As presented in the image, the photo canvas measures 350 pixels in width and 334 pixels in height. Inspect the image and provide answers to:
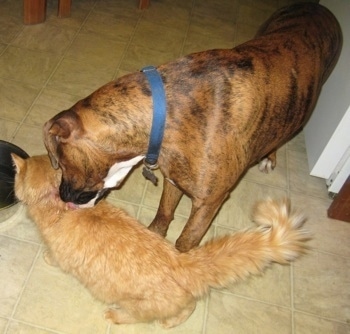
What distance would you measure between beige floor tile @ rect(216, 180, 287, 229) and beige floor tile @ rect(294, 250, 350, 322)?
412mm

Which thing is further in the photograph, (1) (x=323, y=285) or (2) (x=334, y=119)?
(2) (x=334, y=119)

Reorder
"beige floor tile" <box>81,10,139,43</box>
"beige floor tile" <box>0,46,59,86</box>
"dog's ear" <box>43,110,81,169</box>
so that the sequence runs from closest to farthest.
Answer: "dog's ear" <box>43,110,81,169</box> → "beige floor tile" <box>0,46,59,86</box> → "beige floor tile" <box>81,10,139,43</box>

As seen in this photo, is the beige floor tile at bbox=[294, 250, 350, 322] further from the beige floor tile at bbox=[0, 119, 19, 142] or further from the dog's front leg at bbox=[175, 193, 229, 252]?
the beige floor tile at bbox=[0, 119, 19, 142]

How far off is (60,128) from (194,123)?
0.50 meters

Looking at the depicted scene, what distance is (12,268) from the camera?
1.95 meters

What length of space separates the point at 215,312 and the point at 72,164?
110 centimetres

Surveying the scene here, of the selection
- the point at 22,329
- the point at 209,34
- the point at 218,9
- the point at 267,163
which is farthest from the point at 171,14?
the point at 22,329

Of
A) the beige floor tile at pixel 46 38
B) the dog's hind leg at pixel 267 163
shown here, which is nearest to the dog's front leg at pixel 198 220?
the dog's hind leg at pixel 267 163

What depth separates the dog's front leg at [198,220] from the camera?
170 centimetres

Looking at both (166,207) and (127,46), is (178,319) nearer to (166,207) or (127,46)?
(166,207)

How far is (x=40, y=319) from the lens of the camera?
1810 mm

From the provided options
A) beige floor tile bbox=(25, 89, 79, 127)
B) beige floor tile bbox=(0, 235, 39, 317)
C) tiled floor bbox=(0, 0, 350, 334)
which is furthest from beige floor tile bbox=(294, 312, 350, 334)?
beige floor tile bbox=(25, 89, 79, 127)

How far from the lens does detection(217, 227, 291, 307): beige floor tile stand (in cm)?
209

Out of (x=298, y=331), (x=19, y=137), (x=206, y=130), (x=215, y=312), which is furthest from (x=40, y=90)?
(x=298, y=331)
